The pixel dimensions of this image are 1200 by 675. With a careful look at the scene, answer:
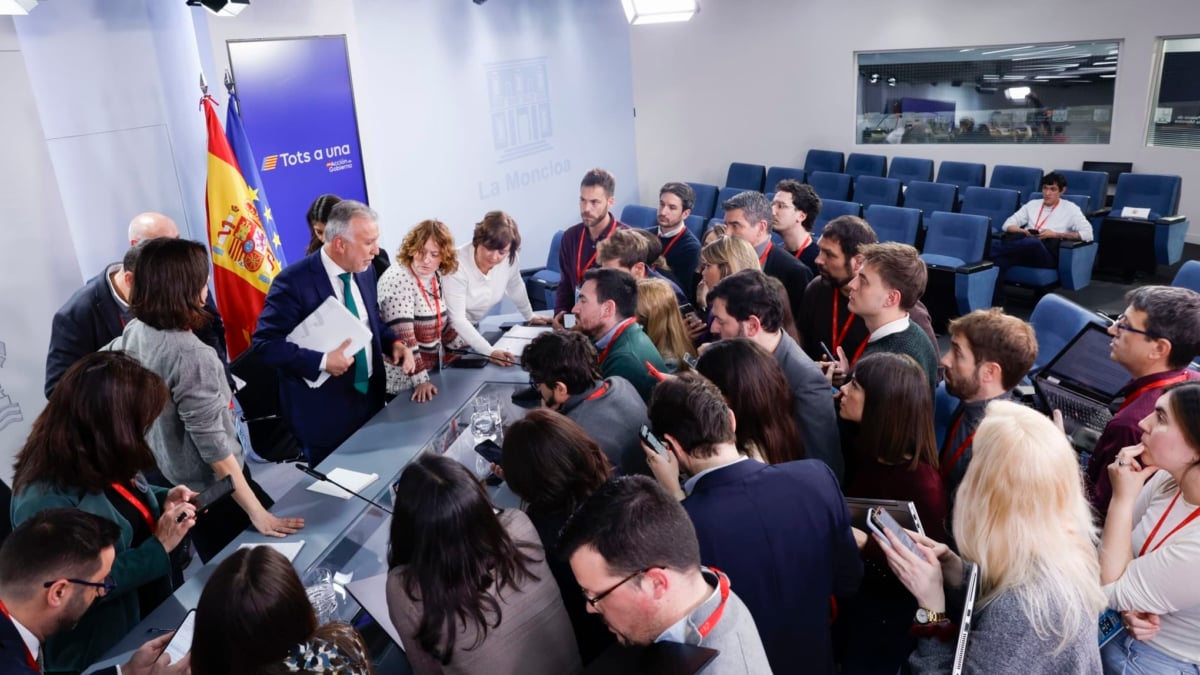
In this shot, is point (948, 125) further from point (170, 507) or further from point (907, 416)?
point (170, 507)

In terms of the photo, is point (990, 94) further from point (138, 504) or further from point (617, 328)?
point (138, 504)

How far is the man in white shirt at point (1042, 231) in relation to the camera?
7477mm

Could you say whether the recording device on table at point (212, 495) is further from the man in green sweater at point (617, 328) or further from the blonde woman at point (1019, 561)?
the blonde woman at point (1019, 561)

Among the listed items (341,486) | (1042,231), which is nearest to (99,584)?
(341,486)

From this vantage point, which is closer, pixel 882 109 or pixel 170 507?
pixel 170 507

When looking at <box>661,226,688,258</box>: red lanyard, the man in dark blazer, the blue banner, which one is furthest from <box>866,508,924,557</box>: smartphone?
the blue banner

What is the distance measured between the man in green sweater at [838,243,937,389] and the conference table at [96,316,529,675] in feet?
4.84

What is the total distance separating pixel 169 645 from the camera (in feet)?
6.53

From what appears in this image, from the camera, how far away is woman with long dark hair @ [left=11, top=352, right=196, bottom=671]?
228cm

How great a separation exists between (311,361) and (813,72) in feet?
31.4

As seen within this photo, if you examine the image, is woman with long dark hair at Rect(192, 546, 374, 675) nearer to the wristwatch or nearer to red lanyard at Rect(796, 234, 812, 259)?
the wristwatch

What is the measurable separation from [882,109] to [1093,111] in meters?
2.52

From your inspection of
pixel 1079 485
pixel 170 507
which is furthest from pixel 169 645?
pixel 1079 485

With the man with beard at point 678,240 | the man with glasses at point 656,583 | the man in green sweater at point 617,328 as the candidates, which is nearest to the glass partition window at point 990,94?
the man with beard at point 678,240
